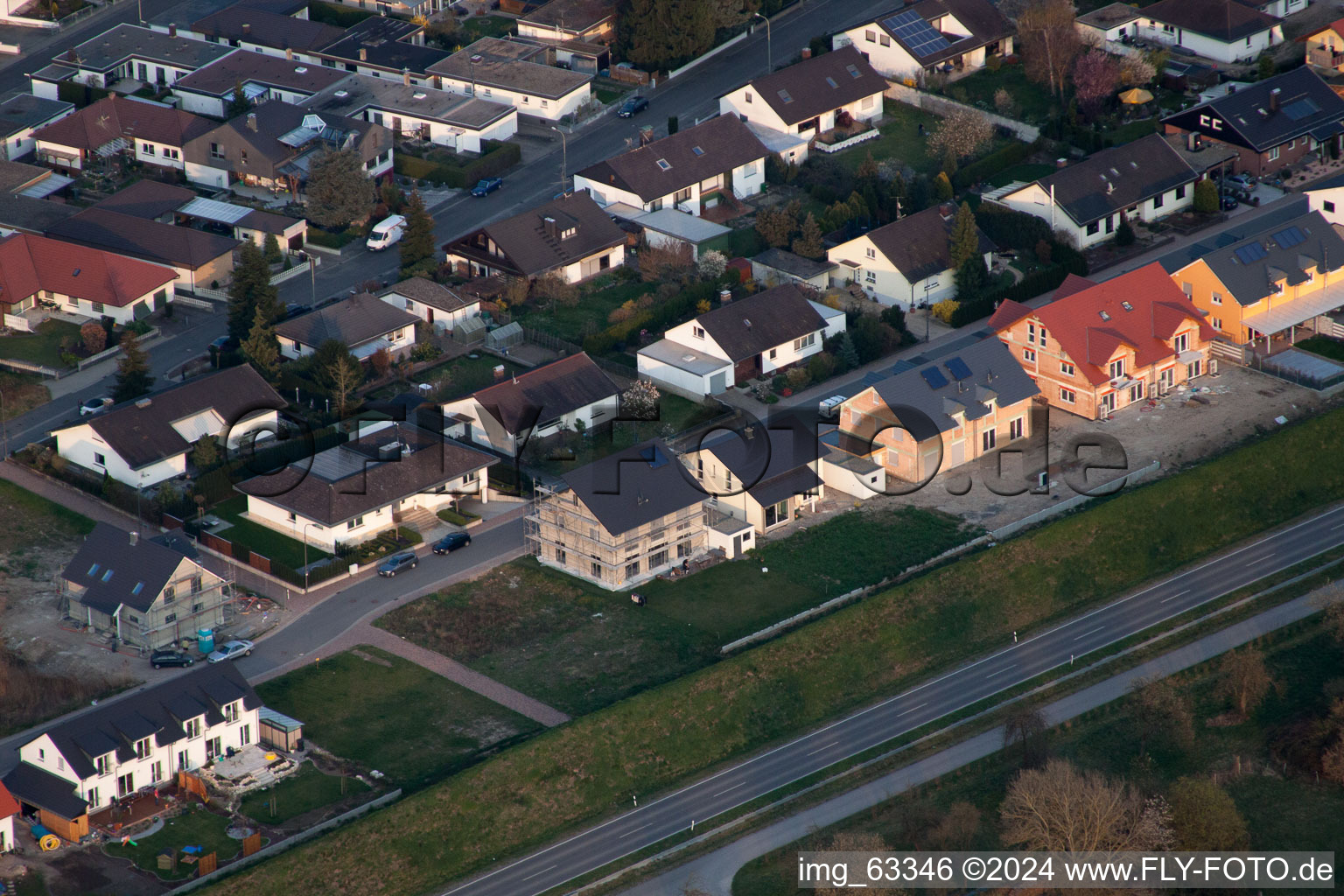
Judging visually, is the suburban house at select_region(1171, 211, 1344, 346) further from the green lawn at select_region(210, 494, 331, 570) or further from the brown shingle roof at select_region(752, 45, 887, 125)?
the green lawn at select_region(210, 494, 331, 570)

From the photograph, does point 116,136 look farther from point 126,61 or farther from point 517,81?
point 517,81

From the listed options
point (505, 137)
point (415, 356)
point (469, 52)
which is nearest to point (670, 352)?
point (415, 356)

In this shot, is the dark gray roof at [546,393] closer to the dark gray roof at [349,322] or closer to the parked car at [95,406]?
the dark gray roof at [349,322]

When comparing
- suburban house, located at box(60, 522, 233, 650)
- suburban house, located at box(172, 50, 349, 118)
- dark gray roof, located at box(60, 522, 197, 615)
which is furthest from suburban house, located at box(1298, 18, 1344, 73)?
dark gray roof, located at box(60, 522, 197, 615)

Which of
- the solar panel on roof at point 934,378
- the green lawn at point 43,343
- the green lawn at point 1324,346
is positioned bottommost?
the green lawn at point 43,343

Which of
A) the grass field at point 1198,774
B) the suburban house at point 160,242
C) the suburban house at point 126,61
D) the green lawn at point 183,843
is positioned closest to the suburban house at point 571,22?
the suburban house at point 126,61

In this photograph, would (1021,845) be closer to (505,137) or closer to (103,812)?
(103,812)

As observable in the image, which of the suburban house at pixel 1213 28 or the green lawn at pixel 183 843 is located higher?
the suburban house at pixel 1213 28
